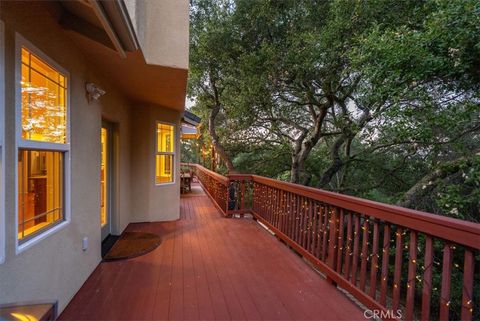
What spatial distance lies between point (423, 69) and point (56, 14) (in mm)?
4075

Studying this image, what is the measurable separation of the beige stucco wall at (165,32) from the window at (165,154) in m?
2.47

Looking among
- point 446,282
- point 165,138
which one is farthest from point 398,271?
point 165,138

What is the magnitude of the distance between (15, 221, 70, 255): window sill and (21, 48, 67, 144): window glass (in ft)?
2.32

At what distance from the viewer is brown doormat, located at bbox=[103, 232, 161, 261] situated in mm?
3350

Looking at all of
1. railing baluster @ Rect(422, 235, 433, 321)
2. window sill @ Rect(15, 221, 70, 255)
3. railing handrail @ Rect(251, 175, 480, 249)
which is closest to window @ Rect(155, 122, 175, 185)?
window sill @ Rect(15, 221, 70, 255)

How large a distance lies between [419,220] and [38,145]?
275 centimetres

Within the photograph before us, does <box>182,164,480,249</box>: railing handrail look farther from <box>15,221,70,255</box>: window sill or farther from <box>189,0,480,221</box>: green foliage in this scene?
<box>15,221,70,255</box>: window sill

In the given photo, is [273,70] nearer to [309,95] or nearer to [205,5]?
[309,95]

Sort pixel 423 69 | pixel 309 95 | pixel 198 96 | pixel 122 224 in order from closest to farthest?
pixel 423 69, pixel 122 224, pixel 309 95, pixel 198 96

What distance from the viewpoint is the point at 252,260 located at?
3.27 m

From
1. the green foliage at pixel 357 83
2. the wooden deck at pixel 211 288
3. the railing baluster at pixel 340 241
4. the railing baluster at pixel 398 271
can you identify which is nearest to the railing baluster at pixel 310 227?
the wooden deck at pixel 211 288

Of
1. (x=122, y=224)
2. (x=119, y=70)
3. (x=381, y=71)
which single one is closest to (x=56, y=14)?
(x=119, y=70)

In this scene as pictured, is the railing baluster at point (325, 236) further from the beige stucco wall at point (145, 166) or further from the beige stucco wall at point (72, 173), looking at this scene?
the beige stucco wall at point (145, 166)

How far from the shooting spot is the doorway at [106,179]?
12.9ft
